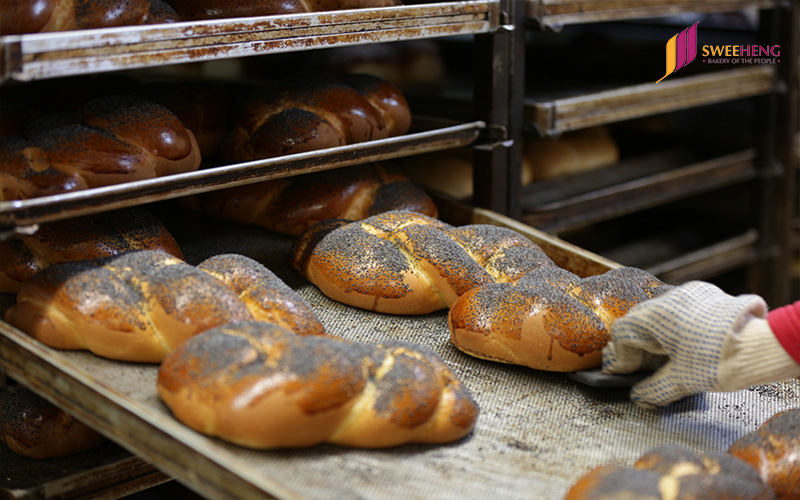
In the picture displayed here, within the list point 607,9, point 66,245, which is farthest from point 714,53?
point 66,245

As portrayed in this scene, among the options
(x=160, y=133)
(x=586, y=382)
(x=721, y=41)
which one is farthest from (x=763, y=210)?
(x=160, y=133)

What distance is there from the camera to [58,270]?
144 centimetres

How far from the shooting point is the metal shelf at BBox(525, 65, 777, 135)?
2195mm

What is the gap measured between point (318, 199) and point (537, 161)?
1.10m

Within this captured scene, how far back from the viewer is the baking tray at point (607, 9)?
83.0 inches

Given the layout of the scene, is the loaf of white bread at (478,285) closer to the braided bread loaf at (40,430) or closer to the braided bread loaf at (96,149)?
the braided bread loaf at (96,149)

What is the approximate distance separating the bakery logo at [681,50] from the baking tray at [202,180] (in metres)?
1.08

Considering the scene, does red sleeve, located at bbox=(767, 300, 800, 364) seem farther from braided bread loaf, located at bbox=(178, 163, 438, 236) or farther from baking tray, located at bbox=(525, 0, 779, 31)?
baking tray, located at bbox=(525, 0, 779, 31)

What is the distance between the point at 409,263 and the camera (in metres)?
1.75

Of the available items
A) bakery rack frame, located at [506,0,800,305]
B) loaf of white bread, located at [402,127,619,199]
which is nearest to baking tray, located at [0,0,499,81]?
bakery rack frame, located at [506,0,800,305]

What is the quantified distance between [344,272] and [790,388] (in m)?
0.94

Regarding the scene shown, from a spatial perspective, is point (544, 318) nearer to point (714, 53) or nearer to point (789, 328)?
point (789, 328)

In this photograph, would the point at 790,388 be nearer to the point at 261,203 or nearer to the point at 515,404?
the point at 515,404

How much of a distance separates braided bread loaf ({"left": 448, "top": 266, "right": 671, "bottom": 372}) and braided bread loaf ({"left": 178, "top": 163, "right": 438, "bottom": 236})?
544 mm
